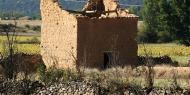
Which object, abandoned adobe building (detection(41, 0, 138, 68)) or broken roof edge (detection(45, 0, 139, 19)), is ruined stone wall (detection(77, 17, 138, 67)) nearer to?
abandoned adobe building (detection(41, 0, 138, 68))

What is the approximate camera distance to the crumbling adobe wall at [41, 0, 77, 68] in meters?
36.7

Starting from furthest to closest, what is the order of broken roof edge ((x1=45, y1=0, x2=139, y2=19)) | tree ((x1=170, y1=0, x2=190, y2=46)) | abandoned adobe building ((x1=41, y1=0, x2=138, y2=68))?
tree ((x1=170, y1=0, x2=190, y2=46))
broken roof edge ((x1=45, y1=0, x2=139, y2=19))
abandoned adobe building ((x1=41, y1=0, x2=138, y2=68))

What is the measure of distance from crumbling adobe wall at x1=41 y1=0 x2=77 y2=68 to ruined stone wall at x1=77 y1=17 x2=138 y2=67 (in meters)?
0.53

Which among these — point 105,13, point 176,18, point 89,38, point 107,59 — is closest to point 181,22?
point 176,18

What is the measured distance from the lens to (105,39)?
36.9 metres

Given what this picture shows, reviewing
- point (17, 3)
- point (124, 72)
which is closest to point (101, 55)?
point (124, 72)

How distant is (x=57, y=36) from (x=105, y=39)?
130 inches

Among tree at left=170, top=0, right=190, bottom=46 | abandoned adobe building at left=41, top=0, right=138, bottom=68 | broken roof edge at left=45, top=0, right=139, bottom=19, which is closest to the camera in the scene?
abandoned adobe building at left=41, top=0, right=138, bottom=68

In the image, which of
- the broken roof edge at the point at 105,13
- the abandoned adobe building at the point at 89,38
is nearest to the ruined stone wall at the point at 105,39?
the abandoned adobe building at the point at 89,38

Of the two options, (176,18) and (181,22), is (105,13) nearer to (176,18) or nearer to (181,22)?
(181,22)

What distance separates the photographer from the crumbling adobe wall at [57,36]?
120ft

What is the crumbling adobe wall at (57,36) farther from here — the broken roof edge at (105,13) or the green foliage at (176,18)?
the green foliage at (176,18)

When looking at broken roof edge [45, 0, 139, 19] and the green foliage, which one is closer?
broken roof edge [45, 0, 139, 19]

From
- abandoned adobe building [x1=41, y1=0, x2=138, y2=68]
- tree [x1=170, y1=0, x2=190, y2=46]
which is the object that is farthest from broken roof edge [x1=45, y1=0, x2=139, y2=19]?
tree [x1=170, y1=0, x2=190, y2=46]
